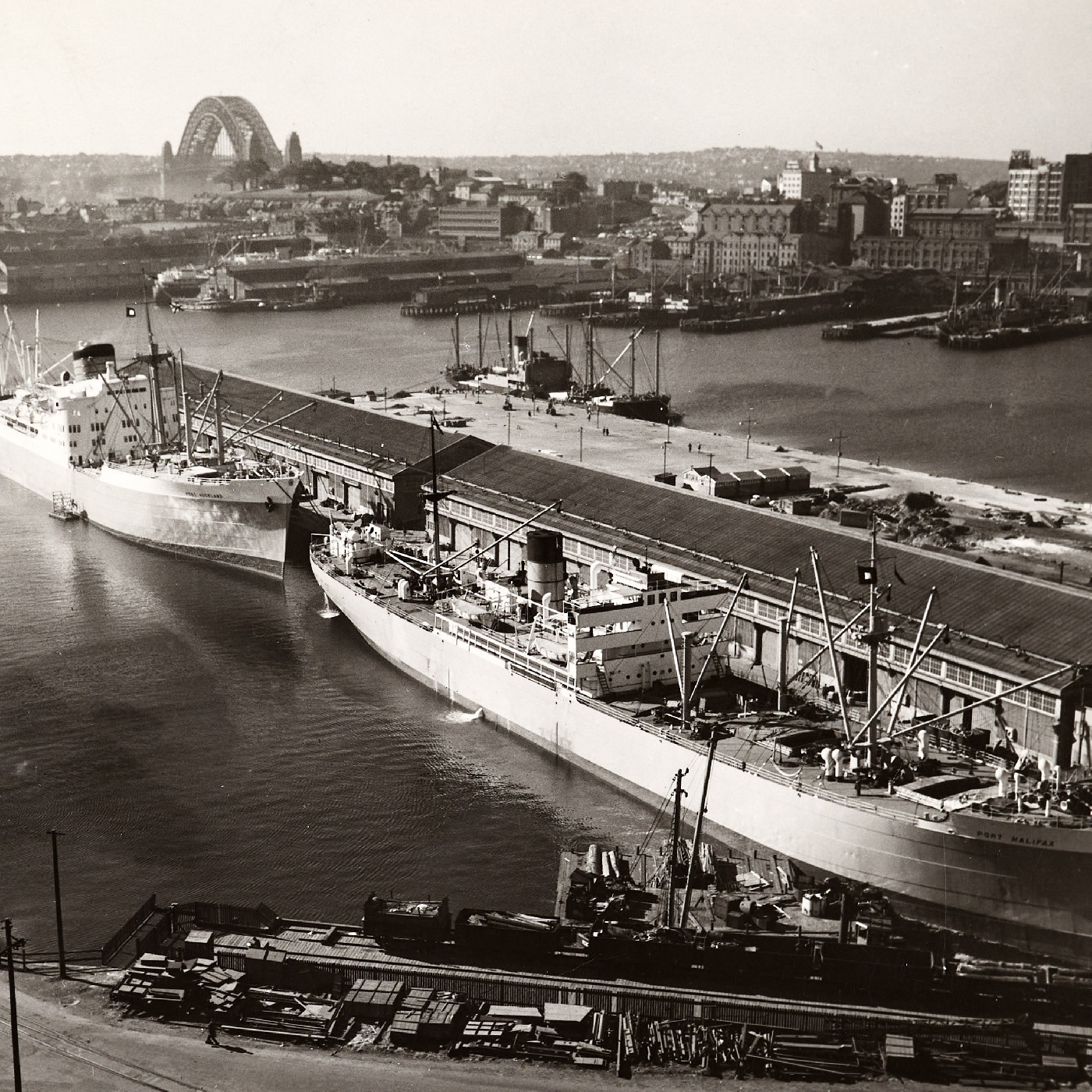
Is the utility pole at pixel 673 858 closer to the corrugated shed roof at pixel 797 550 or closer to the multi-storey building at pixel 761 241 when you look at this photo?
the corrugated shed roof at pixel 797 550

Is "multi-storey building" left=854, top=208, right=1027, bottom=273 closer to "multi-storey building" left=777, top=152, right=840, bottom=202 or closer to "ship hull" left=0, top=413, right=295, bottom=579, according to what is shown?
"multi-storey building" left=777, top=152, right=840, bottom=202

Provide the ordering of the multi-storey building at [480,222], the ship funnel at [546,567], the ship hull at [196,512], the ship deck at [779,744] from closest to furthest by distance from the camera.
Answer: the ship deck at [779,744] → the ship funnel at [546,567] → the ship hull at [196,512] → the multi-storey building at [480,222]

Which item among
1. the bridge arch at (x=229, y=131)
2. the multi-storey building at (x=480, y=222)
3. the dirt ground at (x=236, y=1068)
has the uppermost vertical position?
the bridge arch at (x=229, y=131)

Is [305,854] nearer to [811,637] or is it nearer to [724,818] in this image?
[724,818]

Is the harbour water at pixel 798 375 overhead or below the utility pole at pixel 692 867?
overhead

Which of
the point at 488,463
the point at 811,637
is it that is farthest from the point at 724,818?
the point at 488,463

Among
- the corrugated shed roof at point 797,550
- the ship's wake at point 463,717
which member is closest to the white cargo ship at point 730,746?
the ship's wake at point 463,717

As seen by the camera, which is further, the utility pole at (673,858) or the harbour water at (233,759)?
the harbour water at (233,759)

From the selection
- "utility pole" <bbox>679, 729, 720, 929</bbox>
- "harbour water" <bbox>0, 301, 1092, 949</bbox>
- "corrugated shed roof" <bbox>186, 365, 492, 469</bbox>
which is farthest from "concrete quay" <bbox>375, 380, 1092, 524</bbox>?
"utility pole" <bbox>679, 729, 720, 929</bbox>
